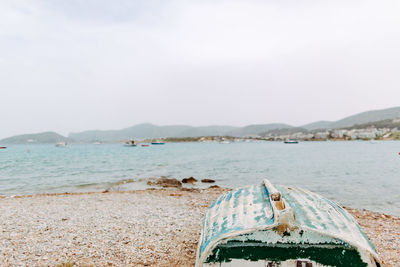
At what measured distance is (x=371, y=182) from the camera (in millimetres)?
22672

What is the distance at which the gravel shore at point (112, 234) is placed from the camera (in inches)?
268

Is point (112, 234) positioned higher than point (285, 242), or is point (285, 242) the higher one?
point (285, 242)

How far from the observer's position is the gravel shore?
22.4 ft

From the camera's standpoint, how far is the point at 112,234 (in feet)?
28.3

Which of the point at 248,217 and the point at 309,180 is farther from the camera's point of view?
the point at 309,180

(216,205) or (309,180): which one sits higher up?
(216,205)

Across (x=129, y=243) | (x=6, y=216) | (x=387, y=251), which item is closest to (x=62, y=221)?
(x=6, y=216)

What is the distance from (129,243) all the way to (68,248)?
5.56ft

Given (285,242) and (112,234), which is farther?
(112,234)

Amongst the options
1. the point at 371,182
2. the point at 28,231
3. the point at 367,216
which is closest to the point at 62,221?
the point at 28,231

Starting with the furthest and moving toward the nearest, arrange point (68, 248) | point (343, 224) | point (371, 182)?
point (371, 182)
point (68, 248)
point (343, 224)

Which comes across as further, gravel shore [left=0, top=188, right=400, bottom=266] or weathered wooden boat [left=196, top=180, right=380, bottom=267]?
gravel shore [left=0, top=188, right=400, bottom=266]

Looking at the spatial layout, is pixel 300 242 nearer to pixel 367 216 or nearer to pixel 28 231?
pixel 28 231

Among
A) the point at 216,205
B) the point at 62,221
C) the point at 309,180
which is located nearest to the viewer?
the point at 216,205
